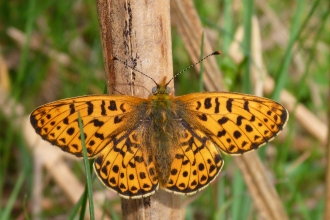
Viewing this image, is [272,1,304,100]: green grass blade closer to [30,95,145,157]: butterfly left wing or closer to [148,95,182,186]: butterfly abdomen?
[148,95,182,186]: butterfly abdomen

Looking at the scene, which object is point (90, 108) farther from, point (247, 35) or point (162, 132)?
point (247, 35)

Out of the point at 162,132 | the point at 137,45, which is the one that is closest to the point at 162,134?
the point at 162,132

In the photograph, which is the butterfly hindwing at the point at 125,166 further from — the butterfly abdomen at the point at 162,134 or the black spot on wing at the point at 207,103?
the black spot on wing at the point at 207,103

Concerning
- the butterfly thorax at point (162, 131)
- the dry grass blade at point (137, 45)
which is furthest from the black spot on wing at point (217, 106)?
the dry grass blade at point (137, 45)

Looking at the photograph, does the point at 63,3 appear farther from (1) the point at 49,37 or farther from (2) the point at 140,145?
(2) the point at 140,145

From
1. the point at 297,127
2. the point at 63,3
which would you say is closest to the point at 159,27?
the point at 63,3

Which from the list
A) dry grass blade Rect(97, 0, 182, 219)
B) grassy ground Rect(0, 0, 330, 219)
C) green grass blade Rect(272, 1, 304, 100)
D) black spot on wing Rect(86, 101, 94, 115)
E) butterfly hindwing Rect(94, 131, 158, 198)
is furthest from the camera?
grassy ground Rect(0, 0, 330, 219)

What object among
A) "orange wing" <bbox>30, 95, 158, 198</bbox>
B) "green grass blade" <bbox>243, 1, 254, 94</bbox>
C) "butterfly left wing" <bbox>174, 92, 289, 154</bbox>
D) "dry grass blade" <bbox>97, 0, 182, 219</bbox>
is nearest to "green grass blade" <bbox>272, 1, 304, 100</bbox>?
"green grass blade" <bbox>243, 1, 254, 94</bbox>

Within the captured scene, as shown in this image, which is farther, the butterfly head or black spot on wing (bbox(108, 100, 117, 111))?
black spot on wing (bbox(108, 100, 117, 111))
